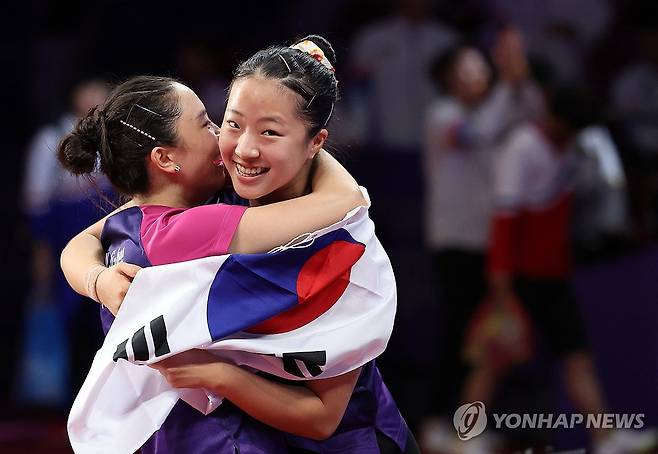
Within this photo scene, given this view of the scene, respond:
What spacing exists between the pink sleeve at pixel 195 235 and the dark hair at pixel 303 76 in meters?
0.21

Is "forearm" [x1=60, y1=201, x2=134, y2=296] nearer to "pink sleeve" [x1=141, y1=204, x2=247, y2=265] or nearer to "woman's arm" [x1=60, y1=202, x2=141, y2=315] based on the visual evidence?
"woman's arm" [x1=60, y1=202, x2=141, y2=315]

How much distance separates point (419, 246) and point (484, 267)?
0.55 metres

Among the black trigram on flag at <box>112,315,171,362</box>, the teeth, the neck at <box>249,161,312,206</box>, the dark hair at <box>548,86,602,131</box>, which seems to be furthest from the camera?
the dark hair at <box>548,86,602,131</box>

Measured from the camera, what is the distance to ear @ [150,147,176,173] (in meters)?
1.91

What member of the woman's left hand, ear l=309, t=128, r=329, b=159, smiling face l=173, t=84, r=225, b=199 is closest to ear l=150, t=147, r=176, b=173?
smiling face l=173, t=84, r=225, b=199

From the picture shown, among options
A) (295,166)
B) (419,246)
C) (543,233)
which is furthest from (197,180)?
(419,246)

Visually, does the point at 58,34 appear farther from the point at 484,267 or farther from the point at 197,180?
the point at 197,180

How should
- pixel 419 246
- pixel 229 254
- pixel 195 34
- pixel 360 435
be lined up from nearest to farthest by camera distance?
pixel 229 254 < pixel 360 435 < pixel 419 246 < pixel 195 34

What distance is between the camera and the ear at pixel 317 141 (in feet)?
6.21

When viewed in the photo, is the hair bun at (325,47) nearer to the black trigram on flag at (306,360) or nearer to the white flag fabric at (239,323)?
the white flag fabric at (239,323)

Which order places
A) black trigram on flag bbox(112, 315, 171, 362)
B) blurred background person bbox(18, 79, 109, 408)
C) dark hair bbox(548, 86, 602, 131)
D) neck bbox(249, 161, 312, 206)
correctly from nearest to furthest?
black trigram on flag bbox(112, 315, 171, 362)
neck bbox(249, 161, 312, 206)
dark hair bbox(548, 86, 602, 131)
blurred background person bbox(18, 79, 109, 408)

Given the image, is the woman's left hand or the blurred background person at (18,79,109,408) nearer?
the woman's left hand

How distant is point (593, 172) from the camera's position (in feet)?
15.3

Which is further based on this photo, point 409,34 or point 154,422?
point 409,34
